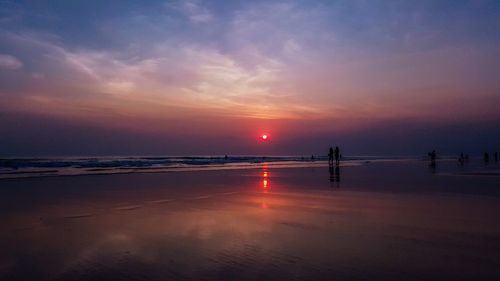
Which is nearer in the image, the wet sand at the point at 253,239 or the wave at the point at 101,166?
the wet sand at the point at 253,239

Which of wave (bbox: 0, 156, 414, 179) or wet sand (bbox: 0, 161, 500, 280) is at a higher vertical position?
wave (bbox: 0, 156, 414, 179)

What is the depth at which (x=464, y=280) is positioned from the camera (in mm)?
5457

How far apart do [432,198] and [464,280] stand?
10.3 meters

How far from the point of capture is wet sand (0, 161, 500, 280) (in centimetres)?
604

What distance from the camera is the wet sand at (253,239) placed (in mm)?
6035

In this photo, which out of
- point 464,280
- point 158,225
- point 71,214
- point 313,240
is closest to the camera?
point 464,280

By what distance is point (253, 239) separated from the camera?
27.0 ft

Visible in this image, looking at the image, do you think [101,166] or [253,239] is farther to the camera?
[101,166]

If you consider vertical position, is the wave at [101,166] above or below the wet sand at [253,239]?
above

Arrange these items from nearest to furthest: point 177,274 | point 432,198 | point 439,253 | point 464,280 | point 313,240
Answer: point 464,280 → point 177,274 → point 439,253 → point 313,240 → point 432,198

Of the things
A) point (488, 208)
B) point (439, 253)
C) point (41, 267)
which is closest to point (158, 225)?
point (41, 267)

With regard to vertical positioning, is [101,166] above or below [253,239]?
above

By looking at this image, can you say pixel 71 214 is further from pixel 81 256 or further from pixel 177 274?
pixel 177 274

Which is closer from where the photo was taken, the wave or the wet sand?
the wet sand
